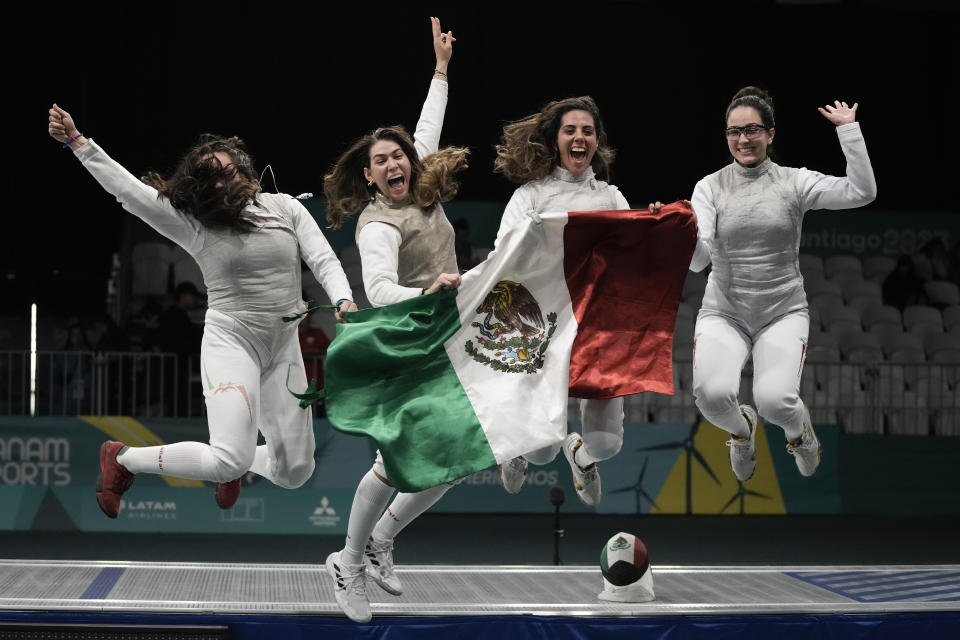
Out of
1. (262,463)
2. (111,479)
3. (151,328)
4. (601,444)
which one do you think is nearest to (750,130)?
(601,444)

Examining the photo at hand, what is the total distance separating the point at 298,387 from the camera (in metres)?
4.62

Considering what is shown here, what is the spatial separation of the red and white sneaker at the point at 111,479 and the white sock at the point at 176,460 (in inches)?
1.3

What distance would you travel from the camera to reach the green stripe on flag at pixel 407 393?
428cm

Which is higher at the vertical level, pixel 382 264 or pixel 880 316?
pixel 382 264

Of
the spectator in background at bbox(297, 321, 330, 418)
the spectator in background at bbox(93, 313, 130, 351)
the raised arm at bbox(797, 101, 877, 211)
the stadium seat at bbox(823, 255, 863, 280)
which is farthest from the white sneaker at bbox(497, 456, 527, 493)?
the stadium seat at bbox(823, 255, 863, 280)

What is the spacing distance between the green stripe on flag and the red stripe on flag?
526 mm

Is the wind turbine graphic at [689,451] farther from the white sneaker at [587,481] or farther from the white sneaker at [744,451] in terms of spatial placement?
the white sneaker at [587,481]

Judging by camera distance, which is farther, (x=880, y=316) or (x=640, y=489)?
(x=880, y=316)

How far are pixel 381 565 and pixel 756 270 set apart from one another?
205cm

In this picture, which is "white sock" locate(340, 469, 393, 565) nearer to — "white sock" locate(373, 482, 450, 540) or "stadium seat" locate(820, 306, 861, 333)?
"white sock" locate(373, 482, 450, 540)

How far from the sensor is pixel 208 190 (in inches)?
174

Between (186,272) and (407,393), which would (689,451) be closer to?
(186,272)

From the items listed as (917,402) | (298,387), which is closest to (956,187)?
(917,402)

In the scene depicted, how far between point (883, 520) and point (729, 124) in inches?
232
